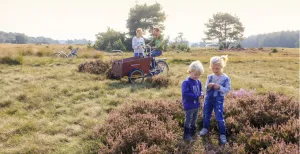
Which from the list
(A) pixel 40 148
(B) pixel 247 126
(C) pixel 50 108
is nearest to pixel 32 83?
(C) pixel 50 108

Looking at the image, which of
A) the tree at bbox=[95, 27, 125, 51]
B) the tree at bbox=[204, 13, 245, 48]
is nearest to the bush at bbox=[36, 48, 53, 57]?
the tree at bbox=[95, 27, 125, 51]

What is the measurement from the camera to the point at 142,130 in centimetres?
380

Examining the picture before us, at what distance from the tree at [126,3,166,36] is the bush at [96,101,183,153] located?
37.4 meters

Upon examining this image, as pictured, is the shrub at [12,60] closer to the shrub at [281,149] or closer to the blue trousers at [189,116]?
the blue trousers at [189,116]

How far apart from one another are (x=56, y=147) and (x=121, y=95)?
330 cm

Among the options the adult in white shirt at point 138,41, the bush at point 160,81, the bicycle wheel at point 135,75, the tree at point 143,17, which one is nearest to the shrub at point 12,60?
the adult in white shirt at point 138,41

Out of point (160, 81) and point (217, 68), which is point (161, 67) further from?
point (217, 68)

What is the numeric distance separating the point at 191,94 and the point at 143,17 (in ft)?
131

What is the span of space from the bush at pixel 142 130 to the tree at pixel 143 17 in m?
37.4

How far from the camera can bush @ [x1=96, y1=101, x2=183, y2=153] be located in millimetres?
3502

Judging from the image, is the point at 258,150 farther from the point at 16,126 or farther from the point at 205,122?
the point at 16,126

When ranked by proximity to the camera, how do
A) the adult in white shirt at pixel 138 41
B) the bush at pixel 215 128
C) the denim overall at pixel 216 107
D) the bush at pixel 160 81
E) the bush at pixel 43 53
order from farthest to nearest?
the bush at pixel 43 53 → the adult in white shirt at pixel 138 41 → the bush at pixel 160 81 → the denim overall at pixel 216 107 → the bush at pixel 215 128

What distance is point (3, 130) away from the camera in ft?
14.7

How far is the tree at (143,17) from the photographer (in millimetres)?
41406
